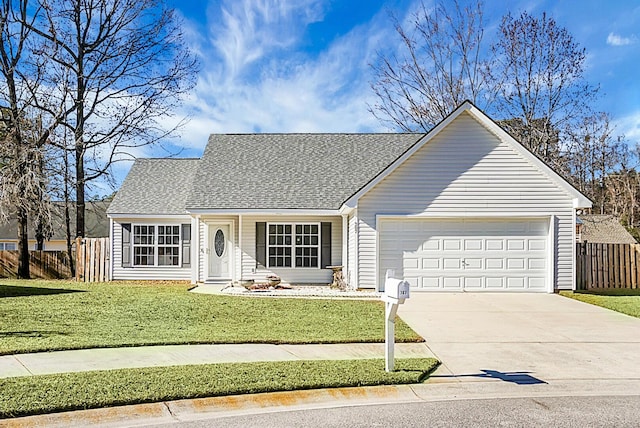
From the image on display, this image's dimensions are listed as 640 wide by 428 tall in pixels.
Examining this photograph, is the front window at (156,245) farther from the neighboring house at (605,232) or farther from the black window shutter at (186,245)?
the neighboring house at (605,232)

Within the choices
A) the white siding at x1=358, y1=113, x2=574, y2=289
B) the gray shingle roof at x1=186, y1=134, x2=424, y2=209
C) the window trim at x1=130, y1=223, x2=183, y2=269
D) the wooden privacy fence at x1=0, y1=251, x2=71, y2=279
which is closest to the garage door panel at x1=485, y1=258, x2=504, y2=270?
the white siding at x1=358, y1=113, x2=574, y2=289

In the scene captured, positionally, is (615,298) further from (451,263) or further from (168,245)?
(168,245)

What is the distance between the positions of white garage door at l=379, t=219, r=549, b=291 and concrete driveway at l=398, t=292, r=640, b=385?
5.65 ft

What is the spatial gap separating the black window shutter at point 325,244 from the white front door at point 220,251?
11.2 feet

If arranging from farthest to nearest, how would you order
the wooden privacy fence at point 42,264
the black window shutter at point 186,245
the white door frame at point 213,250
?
the wooden privacy fence at point 42,264, the black window shutter at point 186,245, the white door frame at point 213,250

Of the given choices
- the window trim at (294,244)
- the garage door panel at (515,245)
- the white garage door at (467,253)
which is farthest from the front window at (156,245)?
the garage door panel at (515,245)

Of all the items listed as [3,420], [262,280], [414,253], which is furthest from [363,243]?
[3,420]

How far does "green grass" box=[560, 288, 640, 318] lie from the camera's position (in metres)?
14.1

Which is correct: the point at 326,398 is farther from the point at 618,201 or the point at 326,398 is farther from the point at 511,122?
the point at 618,201

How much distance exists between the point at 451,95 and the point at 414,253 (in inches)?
665

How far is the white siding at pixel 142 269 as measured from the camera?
21.9 meters

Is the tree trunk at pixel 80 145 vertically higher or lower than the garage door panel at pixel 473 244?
higher

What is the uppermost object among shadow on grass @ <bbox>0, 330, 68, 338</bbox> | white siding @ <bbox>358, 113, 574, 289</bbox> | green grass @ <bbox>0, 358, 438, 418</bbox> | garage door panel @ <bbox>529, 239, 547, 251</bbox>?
white siding @ <bbox>358, 113, 574, 289</bbox>

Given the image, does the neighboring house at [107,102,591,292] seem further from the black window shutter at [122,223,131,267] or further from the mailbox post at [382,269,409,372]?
the mailbox post at [382,269,409,372]
